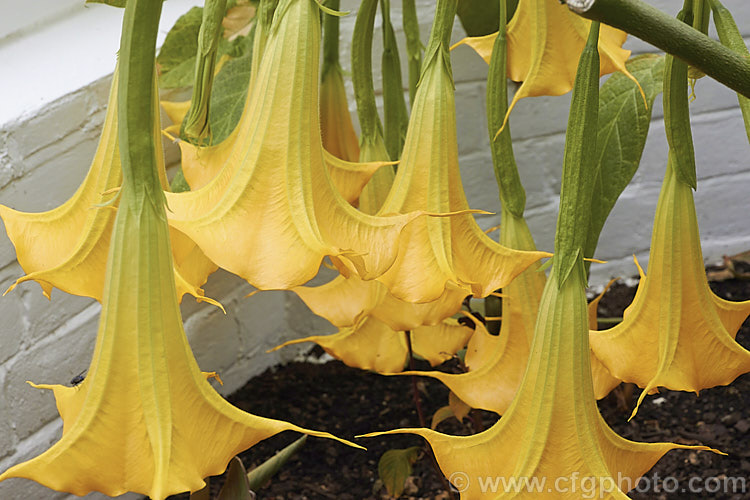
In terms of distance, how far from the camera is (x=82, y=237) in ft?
1.22

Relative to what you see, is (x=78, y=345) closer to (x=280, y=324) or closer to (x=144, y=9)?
(x=280, y=324)

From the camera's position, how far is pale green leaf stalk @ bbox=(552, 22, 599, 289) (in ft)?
1.18

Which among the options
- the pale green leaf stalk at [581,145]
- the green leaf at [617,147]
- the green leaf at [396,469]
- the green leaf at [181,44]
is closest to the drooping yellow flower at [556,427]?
the pale green leaf stalk at [581,145]

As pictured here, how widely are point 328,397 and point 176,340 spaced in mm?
708

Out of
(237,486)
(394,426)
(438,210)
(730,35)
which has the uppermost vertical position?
(730,35)

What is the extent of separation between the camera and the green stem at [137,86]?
27 centimetres

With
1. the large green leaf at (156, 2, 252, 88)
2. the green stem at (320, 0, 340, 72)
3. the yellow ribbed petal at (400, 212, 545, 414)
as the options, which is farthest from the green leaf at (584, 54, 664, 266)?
the large green leaf at (156, 2, 252, 88)

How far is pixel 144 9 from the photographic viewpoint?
0.27 m

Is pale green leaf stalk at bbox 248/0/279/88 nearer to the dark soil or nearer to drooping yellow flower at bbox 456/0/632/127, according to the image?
drooping yellow flower at bbox 456/0/632/127

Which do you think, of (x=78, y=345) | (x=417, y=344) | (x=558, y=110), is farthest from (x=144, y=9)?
(x=558, y=110)

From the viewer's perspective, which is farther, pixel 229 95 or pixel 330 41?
pixel 229 95

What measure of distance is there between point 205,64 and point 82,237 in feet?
0.36

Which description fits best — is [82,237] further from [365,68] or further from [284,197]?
[365,68]

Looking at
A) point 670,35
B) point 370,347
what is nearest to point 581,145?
point 670,35
